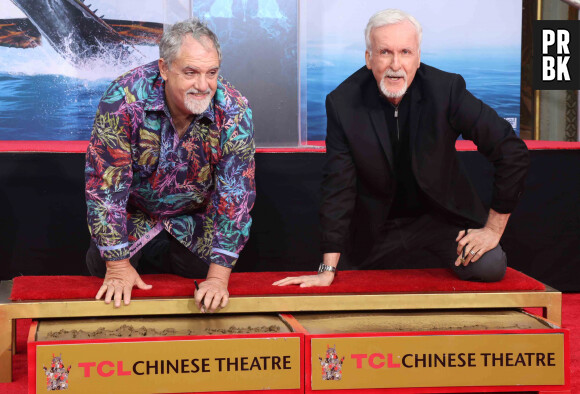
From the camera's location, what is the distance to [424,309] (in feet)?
8.28

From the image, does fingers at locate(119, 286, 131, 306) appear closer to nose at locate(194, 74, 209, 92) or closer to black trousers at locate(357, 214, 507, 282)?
nose at locate(194, 74, 209, 92)

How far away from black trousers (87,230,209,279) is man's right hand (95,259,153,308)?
245 millimetres

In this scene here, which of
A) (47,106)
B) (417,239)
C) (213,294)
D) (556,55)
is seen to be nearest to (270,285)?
(213,294)

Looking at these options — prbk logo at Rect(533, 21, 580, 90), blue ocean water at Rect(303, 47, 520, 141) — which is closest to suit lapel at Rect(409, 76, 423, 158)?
blue ocean water at Rect(303, 47, 520, 141)

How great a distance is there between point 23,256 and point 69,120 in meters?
1.72

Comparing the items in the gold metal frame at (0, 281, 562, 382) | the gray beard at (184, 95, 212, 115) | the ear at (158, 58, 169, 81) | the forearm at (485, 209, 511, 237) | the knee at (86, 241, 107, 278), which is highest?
the ear at (158, 58, 169, 81)

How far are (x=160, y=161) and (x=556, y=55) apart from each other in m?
3.16

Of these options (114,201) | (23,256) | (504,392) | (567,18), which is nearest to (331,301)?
(504,392)

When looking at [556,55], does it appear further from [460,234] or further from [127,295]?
[127,295]

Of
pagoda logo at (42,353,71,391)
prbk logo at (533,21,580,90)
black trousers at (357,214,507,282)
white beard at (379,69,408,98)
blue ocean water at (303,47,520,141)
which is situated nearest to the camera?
pagoda logo at (42,353,71,391)

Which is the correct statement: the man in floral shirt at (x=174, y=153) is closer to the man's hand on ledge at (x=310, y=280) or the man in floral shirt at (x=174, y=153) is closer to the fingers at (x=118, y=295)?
the fingers at (x=118, y=295)

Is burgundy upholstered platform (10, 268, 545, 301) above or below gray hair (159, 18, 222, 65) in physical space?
below

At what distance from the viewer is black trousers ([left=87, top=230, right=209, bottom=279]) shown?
8.92 ft

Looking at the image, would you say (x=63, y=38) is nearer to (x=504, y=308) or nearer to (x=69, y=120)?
(x=69, y=120)
